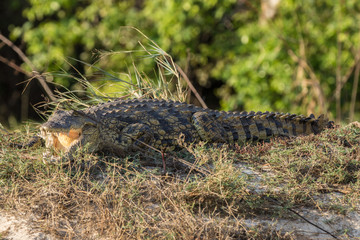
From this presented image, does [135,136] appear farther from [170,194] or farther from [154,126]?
[170,194]

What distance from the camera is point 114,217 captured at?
2.77 m

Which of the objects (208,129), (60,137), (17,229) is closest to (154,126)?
(208,129)

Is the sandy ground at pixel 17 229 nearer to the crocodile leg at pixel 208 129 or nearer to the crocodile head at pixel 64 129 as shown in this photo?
the crocodile head at pixel 64 129

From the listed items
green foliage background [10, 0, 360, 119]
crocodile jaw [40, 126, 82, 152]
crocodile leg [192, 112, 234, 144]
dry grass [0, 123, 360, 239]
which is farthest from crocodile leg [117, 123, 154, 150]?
green foliage background [10, 0, 360, 119]

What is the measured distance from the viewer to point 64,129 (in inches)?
137

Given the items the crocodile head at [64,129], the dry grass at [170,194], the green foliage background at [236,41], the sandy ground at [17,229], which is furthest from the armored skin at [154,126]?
the green foliage background at [236,41]

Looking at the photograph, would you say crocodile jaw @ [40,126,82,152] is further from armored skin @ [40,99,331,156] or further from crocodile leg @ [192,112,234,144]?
crocodile leg @ [192,112,234,144]

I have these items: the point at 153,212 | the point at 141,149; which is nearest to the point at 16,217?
the point at 153,212

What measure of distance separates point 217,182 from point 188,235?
1.53 ft

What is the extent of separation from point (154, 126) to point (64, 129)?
99cm

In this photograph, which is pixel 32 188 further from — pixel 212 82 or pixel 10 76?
pixel 10 76

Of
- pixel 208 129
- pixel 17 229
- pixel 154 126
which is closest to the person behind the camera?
pixel 17 229

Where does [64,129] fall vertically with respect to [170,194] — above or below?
above

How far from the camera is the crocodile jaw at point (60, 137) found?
3.49m
